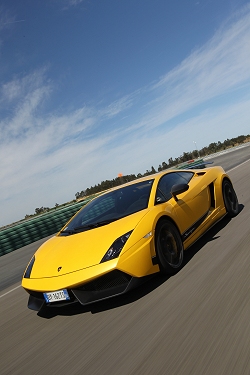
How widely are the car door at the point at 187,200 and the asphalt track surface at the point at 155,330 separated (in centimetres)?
46

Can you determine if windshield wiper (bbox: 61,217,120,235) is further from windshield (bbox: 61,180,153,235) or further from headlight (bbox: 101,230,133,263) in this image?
headlight (bbox: 101,230,133,263)

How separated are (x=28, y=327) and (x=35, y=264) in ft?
2.34

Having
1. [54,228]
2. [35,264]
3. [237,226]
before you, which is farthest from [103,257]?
[54,228]

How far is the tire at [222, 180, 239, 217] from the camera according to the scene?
6027 millimetres

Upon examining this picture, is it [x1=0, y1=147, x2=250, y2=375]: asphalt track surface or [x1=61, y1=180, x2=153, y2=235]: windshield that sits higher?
[x1=61, y1=180, x2=153, y2=235]: windshield

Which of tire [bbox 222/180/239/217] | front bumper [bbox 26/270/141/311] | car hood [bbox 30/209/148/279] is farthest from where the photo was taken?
Answer: tire [bbox 222/180/239/217]

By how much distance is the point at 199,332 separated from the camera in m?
2.64

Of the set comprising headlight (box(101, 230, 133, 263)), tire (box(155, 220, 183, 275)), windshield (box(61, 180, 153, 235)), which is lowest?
tire (box(155, 220, 183, 275))

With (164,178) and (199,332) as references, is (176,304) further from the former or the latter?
(164,178)

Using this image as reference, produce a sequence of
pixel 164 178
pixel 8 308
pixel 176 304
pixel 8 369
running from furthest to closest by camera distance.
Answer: pixel 164 178 < pixel 8 308 < pixel 176 304 < pixel 8 369

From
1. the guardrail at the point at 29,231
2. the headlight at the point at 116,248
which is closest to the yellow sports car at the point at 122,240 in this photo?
the headlight at the point at 116,248

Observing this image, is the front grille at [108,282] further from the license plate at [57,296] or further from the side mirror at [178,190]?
the side mirror at [178,190]

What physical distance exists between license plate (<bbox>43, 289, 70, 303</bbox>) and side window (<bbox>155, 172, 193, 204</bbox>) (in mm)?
1695

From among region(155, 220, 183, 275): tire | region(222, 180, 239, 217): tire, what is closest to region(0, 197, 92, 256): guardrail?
region(222, 180, 239, 217): tire
